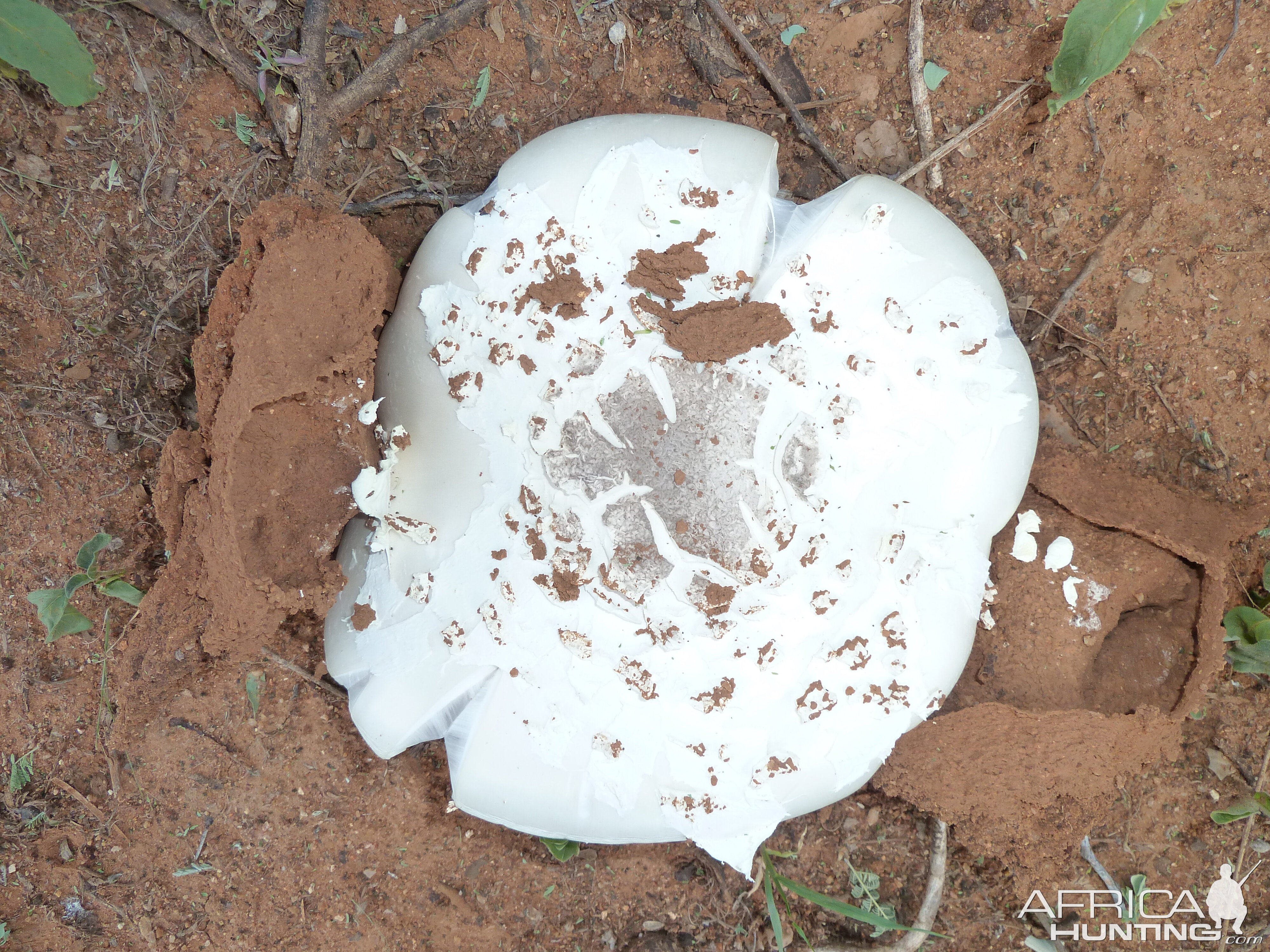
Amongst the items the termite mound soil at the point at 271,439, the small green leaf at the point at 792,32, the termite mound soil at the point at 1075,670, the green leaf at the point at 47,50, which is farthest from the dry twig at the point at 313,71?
the termite mound soil at the point at 1075,670

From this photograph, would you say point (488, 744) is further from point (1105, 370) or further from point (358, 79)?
point (1105, 370)

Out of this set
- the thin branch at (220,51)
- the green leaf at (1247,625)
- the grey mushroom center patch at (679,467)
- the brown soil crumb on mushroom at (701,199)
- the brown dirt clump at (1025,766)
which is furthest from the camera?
the green leaf at (1247,625)

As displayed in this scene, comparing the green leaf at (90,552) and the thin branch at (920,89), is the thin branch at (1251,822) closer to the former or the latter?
the thin branch at (920,89)

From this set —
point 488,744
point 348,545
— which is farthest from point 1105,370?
point 348,545

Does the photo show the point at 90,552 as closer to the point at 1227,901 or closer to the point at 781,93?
the point at 781,93

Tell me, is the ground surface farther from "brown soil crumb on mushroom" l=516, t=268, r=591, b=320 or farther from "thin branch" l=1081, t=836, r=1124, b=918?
"brown soil crumb on mushroom" l=516, t=268, r=591, b=320

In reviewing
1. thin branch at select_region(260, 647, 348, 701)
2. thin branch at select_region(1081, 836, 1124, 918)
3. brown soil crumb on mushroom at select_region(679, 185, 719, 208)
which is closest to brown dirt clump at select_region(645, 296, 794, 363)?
brown soil crumb on mushroom at select_region(679, 185, 719, 208)
